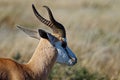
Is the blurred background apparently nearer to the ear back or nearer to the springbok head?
the springbok head

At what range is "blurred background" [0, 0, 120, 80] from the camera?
16531mm

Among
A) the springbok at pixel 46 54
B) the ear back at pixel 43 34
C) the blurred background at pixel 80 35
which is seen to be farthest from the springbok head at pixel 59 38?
the blurred background at pixel 80 35

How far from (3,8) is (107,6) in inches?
161

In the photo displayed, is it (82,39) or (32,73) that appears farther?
(82,39)

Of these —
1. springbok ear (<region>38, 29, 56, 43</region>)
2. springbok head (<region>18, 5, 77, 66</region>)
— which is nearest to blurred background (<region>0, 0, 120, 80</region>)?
springbok head (<region>18, 5, 77, 66</region>)

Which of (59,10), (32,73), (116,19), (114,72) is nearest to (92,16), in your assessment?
(116,19)

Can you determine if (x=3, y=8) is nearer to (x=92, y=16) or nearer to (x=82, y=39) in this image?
(x=92, y=16)

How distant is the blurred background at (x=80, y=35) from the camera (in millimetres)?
16531

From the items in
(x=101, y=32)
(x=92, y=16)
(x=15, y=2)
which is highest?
(x=101, y=32)

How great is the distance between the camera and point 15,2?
28094 mm

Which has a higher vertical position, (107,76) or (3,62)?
(3,62)

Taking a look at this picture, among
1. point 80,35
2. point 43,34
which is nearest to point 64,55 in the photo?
point 43,34

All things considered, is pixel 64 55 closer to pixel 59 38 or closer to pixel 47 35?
pixel 59 38

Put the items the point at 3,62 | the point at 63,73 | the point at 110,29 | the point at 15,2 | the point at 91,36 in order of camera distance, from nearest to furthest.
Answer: the point at 3,62 < the point at 63,73 < the point at 91,36 < the point at 110,29 < the point at 15,2
